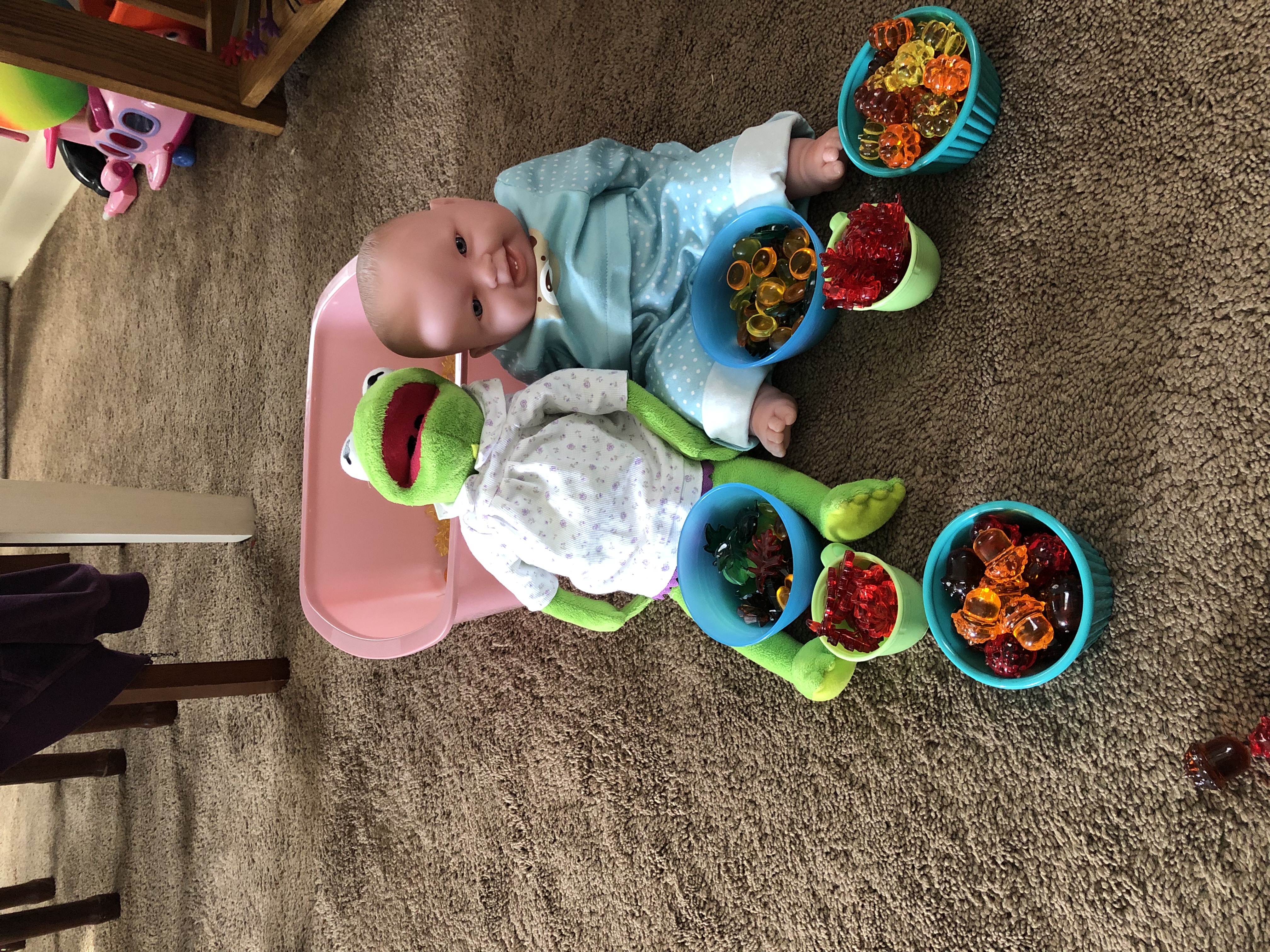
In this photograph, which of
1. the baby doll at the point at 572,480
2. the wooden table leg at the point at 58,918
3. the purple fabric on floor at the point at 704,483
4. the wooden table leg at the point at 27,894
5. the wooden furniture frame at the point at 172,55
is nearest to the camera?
the baby doll at the point at 572,480

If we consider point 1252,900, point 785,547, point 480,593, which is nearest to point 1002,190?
point 785,547

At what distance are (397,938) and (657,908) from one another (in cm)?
48

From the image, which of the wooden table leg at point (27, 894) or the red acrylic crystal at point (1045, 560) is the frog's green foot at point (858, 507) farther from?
the wooden table leg at point (27, 894)

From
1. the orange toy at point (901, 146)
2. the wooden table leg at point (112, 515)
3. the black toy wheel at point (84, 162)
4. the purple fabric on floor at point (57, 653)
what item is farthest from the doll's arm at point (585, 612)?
the black toy wheel at point (84, 162)

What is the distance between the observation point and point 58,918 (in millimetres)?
1540

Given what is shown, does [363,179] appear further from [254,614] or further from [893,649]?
[893,649]

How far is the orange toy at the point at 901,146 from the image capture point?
0.81 metres

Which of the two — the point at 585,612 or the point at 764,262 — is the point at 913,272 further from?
the point at 585,612

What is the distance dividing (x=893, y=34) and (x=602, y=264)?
385 millimetres

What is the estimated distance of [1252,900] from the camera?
65 centimetres

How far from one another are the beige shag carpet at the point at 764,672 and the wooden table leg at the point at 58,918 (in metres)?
0.05

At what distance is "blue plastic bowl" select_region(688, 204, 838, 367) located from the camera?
2.84 ft

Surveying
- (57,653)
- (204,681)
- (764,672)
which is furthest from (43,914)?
(764,672)

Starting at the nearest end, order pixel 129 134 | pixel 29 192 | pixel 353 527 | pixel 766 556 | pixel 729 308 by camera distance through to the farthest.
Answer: pixel 766 556 < pixel 729 308 < pixel 353 527 < pixel 129 134 < pixel 29 192
